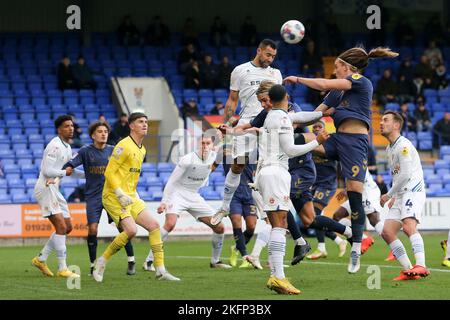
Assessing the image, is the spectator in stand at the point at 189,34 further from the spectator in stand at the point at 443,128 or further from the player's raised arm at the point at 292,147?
the player's raised arm at the point at 292,147

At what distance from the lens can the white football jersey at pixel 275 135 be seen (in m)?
11.4

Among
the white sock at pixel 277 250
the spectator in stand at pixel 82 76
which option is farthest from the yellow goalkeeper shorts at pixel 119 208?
the spectator in stand at pixel 82 76

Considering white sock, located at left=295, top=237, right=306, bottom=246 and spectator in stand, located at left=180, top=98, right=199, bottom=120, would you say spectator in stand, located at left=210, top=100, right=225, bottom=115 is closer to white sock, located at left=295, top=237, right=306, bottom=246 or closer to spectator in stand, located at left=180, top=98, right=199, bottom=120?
spectator in stand, located at left=180, top=98, right=199, bottom=120

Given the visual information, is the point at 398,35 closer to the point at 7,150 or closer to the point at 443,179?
the point at 443,179

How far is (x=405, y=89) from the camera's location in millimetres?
32562

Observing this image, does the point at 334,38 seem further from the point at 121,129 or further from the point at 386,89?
the point at 121,129

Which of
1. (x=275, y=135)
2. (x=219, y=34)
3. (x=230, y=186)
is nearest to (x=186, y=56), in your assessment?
(x=219, y=34)

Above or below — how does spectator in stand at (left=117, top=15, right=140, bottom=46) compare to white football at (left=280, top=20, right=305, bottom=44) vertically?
above

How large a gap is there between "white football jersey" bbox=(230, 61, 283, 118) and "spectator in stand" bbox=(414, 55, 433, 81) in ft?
63.4

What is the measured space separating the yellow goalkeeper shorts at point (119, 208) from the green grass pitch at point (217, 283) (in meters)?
0.83

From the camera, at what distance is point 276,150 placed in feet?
37.7

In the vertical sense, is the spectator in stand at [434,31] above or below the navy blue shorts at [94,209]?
above

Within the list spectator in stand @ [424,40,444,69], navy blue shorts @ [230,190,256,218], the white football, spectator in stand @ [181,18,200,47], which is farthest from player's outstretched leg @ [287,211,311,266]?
spectator in stand @ [424,40,444,69]

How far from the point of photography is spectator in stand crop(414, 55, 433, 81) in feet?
109
